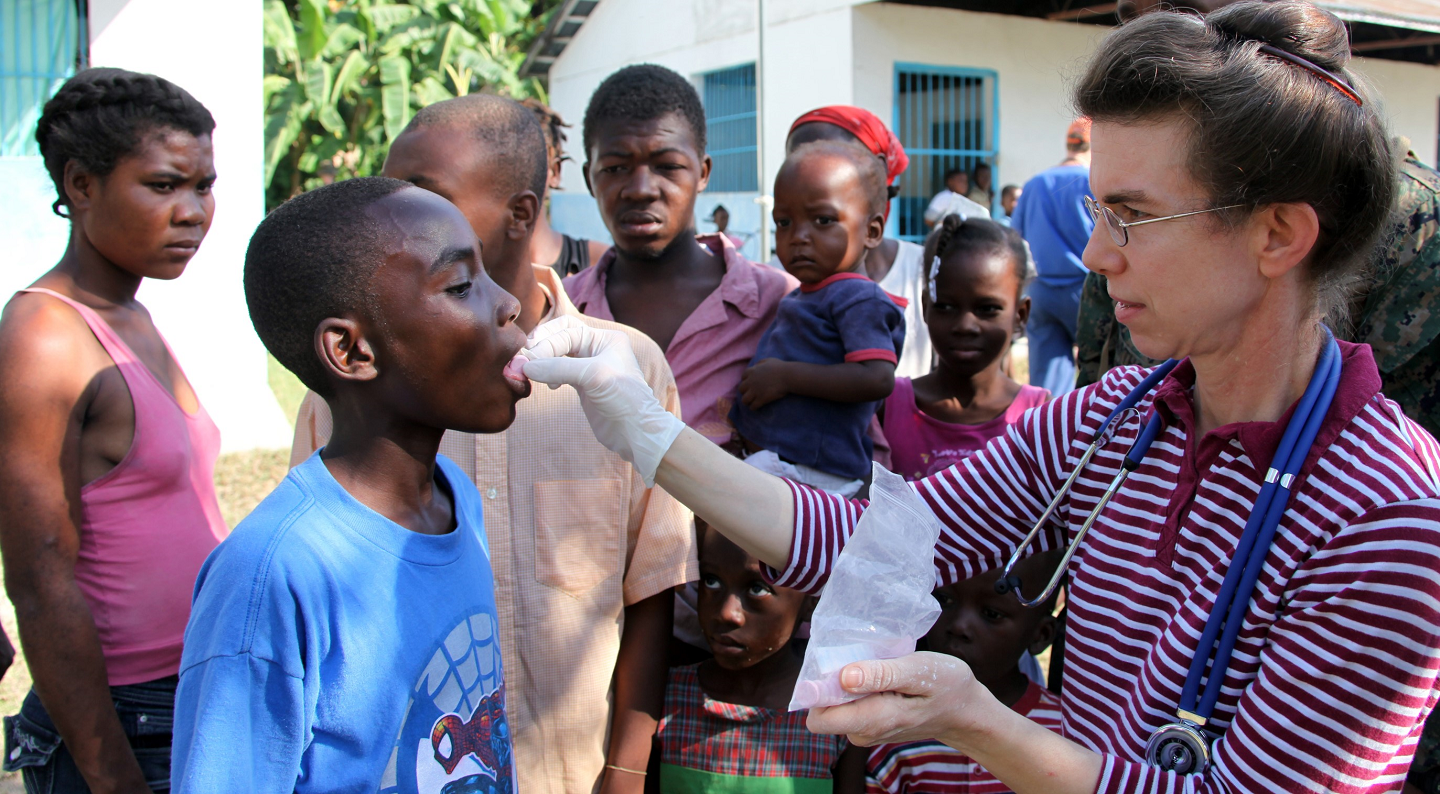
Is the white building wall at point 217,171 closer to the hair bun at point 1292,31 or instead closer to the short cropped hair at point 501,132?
the short cropped hair at point 501,132

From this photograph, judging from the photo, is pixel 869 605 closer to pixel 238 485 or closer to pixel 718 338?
pixel 718 338

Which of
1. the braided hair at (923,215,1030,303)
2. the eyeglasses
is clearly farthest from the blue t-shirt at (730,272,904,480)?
the eyeglasses

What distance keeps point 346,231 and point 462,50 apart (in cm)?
1432

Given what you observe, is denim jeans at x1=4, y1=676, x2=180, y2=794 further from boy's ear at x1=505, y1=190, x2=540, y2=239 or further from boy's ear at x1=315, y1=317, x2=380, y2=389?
boy's ear at x1=505, y1=190, x2=540, y2=239

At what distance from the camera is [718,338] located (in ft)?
8.95

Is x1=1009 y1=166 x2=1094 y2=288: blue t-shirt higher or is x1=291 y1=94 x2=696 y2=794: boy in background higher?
x1=1009 y1=166 x2=1094 y2=288: blue t-shirt

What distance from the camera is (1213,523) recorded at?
59.3 inches

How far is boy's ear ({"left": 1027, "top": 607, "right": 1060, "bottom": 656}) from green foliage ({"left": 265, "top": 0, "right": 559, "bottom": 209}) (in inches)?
481

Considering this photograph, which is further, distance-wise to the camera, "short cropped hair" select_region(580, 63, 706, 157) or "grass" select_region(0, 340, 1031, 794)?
"grass" select_region(0, 340, 1031, 794)

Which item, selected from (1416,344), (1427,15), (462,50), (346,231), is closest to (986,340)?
(1416,344)

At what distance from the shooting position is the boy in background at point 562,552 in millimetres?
1997

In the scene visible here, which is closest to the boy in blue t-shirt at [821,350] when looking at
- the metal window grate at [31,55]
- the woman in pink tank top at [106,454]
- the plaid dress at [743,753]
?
the plaid dress at [743,753]

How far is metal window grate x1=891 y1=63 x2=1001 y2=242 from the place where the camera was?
12109 millimetres

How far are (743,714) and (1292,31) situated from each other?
1.71 m
